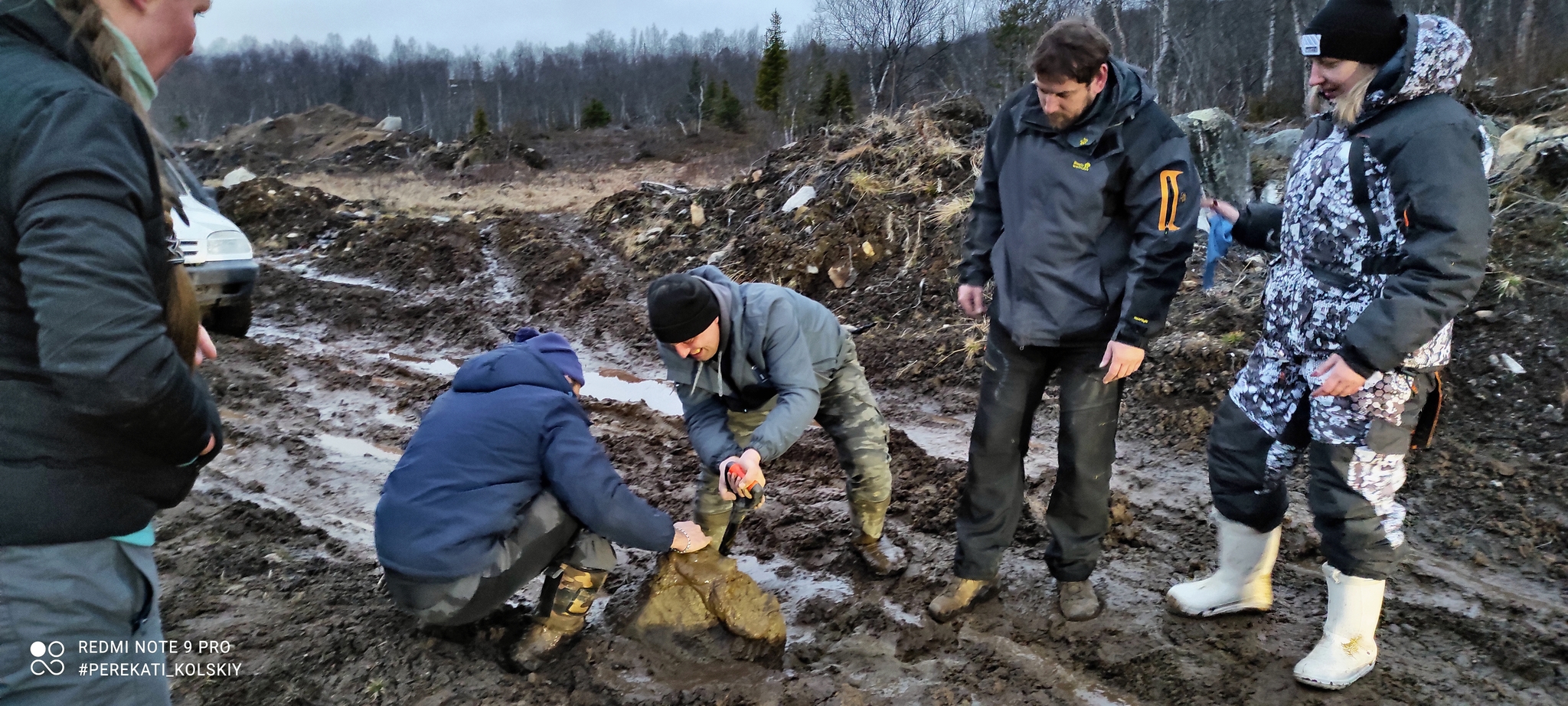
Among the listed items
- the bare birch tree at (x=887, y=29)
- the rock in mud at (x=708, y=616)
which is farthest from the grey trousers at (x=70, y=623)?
the bare birch tree at (x=887, y=29)

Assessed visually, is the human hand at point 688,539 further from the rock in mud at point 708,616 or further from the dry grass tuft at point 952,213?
the dry grass tuft at point 952,213

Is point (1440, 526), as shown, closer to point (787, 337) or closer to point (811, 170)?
point (787, 337)

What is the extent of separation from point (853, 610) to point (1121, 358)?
55.0 inches

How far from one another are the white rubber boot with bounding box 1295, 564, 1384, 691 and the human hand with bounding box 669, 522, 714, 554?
1921 mm

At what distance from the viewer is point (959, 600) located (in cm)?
320

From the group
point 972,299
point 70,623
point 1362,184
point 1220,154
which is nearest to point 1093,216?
point 972,299

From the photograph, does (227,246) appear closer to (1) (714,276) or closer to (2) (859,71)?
(1) (714,276)

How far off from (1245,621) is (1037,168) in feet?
5.68

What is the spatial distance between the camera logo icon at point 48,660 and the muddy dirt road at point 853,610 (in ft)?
4.62

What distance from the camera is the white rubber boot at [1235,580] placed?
9.57 feet

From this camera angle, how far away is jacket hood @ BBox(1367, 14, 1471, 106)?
7.02 feet

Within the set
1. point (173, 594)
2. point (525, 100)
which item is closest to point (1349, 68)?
point (173, 594)

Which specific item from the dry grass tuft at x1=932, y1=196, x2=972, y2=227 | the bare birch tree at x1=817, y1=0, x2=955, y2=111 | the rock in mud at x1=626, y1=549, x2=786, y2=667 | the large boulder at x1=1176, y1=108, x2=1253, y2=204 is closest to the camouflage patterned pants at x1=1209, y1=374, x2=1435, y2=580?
the rock in mud at x1=626, y1=549, x2=786, y2=667

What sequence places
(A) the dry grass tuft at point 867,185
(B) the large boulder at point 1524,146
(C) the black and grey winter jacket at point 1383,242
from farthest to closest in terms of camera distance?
(A) the dry grass tuft at point 867,185
(B) the large boulder at point 1524,146
(C) the black and grey winter jacket at point 1383,242
